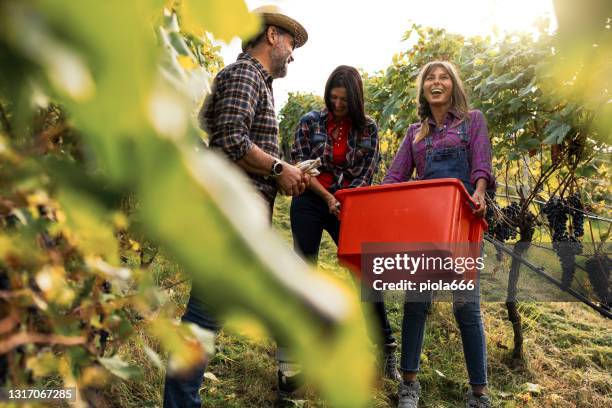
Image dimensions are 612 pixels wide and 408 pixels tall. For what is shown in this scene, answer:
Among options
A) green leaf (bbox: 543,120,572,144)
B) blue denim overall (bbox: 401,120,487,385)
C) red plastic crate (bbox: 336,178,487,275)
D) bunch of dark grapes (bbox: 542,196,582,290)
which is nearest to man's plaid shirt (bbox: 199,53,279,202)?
red plastic crate (bbox: 336,178,487,275)

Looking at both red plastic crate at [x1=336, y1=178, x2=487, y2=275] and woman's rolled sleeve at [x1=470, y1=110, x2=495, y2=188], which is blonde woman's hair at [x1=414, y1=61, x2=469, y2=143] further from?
red plastic crate at [x1=336, y1=178, x2=487, y2=275]

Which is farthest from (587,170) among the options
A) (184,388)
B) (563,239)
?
(184,388)

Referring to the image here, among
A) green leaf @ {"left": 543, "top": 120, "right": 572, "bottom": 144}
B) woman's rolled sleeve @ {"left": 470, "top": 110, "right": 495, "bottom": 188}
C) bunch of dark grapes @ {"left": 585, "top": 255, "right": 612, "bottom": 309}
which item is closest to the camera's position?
woman's rolled sleeve @ {"left": 470, "top": 110, "right": 495, "bottom": 188}

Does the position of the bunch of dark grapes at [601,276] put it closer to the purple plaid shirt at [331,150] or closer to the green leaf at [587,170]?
the green leaf at [587,170]

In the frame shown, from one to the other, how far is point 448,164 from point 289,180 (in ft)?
2.96

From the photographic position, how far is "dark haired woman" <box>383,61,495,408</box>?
7.63 feet

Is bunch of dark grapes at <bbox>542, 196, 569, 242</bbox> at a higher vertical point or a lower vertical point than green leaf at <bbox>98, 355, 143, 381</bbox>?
higher

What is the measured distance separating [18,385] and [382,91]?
5866 mm

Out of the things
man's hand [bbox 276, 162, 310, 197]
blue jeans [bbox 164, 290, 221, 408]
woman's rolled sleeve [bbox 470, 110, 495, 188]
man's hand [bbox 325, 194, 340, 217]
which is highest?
woman's rolled sleeve [bbox 470, 110, 495, 188]

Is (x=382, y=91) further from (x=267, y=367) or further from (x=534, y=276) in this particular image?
(x=267, y=367)

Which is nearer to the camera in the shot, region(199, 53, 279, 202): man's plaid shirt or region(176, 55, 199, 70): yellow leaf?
region(176, 55, 199, 70): yellow leaf

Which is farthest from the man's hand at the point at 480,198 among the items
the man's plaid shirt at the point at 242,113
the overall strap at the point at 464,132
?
the man's plaid shirt at the point at 242,113

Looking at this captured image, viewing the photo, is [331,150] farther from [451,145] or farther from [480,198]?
[480,198]

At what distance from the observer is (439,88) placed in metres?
2.55
